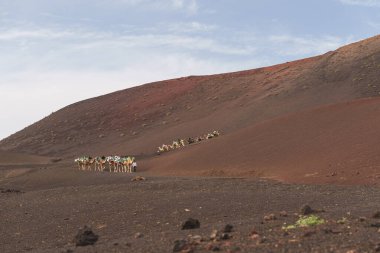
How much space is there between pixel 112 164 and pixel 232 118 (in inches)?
762

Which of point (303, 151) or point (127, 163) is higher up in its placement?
point (127, 163)

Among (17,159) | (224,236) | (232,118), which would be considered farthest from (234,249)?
(17,159)

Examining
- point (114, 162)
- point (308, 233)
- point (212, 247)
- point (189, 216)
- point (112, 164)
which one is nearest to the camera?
point (212, 247)

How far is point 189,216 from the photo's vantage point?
45.0 ft

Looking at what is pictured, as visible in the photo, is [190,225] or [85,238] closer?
[85,238]

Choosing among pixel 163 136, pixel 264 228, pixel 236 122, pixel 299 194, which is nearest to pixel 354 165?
pixel 299 194

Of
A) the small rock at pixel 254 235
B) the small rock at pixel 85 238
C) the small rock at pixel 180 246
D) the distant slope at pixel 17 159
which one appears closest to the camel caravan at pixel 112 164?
the distant slope at pixel 17 159

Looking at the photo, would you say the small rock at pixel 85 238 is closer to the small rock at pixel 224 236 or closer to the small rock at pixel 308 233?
the small rock at pixel 224 236

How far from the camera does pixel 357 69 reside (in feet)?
192

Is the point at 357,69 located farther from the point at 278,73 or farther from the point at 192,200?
the point at 192,200

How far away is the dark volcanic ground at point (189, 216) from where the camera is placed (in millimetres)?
8289

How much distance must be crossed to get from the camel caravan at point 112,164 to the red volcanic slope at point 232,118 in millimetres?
1320

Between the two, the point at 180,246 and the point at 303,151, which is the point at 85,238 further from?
the point at 303,151

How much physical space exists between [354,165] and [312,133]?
8152 millimetres
